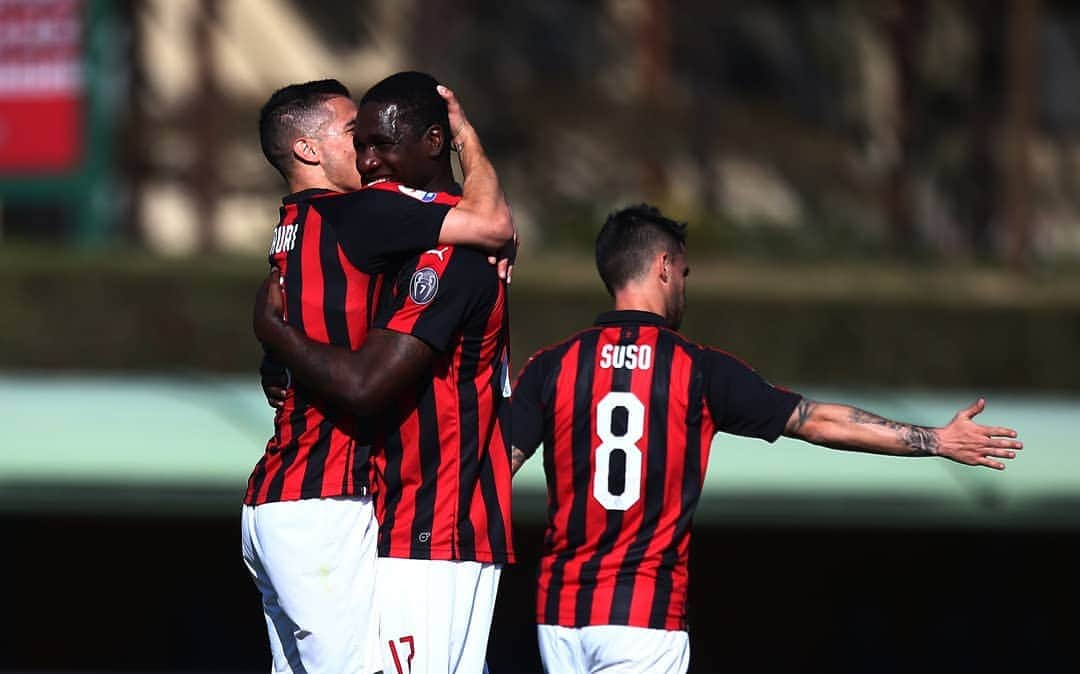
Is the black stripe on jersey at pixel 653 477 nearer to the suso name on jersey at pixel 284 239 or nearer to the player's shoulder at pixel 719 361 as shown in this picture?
the player's shoulder at pixel 719 361

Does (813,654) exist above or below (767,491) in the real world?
below

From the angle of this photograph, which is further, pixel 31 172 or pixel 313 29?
pixel 313 29

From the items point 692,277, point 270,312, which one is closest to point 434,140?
point 270,312

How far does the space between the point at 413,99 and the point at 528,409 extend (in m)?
0.83

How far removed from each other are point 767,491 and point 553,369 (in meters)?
2.92

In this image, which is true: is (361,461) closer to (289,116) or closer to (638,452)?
(638,452)

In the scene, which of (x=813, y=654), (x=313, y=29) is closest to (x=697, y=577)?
(x=813, y=654)

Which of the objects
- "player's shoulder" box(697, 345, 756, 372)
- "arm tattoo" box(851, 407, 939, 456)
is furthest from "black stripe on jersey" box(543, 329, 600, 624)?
"arm tattoo" box(851, 407, 939, 456)

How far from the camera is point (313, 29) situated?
16.4m

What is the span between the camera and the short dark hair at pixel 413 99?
3570 mm

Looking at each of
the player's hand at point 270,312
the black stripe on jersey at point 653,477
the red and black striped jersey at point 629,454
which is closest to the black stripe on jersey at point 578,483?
the red and black striped jersey at point 629,454

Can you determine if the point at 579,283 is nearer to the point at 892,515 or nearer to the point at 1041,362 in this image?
the point at 1041,362

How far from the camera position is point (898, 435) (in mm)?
3750

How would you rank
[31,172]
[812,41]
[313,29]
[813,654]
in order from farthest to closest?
[812,41]
[313,29]
[31,172]
[813,654]
